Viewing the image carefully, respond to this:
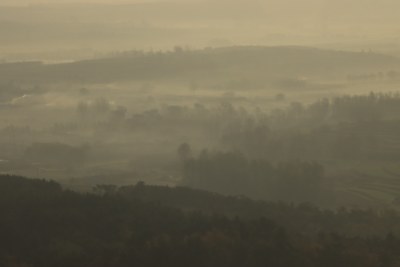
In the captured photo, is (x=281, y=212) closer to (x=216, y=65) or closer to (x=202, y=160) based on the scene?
(x=202, y=160)

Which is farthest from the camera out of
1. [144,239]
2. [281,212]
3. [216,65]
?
[216,65]

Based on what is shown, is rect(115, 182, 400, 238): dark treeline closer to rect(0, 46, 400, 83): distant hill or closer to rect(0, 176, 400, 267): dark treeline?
rect(0, 176, 400, 267): dark treeline

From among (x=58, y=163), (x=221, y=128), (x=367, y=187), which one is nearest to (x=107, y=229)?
(x=367, y=187)

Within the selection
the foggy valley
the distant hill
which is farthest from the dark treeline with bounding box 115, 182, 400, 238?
the distant hill

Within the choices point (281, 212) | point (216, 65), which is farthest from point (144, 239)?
point (216, 65)

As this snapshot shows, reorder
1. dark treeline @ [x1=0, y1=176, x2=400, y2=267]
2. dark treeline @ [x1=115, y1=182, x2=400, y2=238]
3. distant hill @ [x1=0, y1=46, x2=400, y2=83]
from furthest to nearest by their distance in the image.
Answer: distant hill @ [x1=0, y1=46, x2=400, y2=83], dark treeline @ [x1=115, y1=182, x2=400, y2=238], dark treeline @ [x1=0, y1=176, x2=400, y2=267]

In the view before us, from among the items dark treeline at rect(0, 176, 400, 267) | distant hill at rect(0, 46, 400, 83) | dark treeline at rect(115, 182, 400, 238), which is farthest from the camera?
distant hill at rect(0, 46, 400, 83)

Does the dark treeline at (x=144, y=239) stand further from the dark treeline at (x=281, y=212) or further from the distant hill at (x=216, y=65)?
the distant hill at (x=216, y=65)
